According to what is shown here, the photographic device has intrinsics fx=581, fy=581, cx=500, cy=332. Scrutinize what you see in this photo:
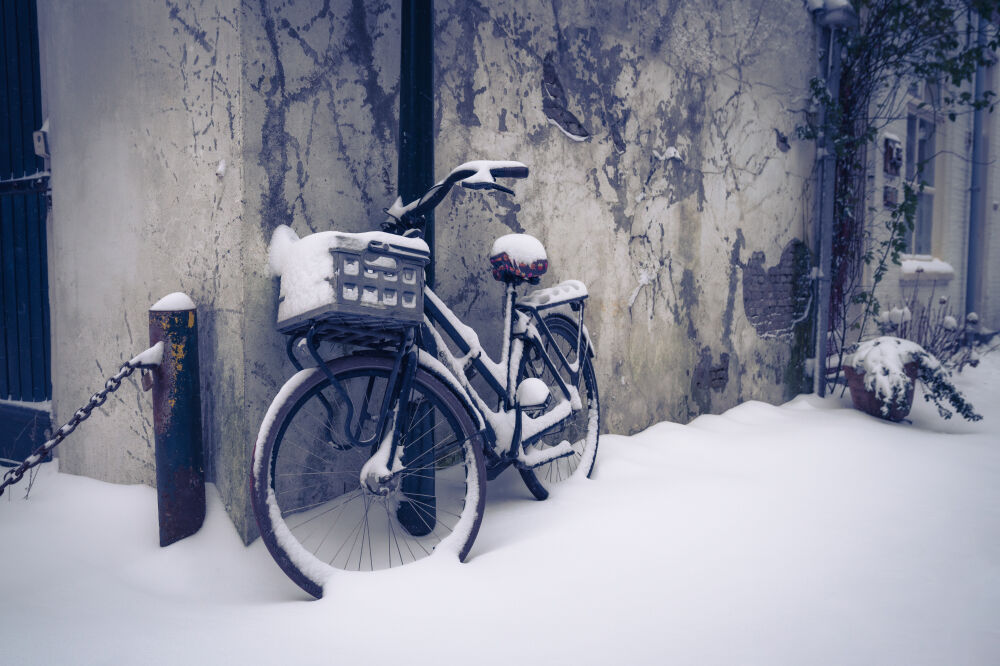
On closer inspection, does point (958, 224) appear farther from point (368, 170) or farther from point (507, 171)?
point (368, 170)

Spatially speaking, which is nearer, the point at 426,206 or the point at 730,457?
the point at 426,206

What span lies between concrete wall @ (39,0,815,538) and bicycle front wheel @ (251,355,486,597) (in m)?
0.20

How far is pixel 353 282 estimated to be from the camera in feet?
5.19

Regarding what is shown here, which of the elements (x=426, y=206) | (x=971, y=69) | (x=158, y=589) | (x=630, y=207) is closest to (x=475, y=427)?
(x=426, y=206)

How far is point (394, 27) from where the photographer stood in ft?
7.52

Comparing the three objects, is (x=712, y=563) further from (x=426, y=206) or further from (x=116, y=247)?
(x=116, y=247)

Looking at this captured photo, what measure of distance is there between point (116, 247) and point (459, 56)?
1641mm

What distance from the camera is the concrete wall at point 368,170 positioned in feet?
6.51

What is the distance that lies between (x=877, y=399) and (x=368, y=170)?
3707 mm

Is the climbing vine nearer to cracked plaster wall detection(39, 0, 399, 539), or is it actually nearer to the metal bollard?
cracked plaster wall detection(39, 0, 399, 539)

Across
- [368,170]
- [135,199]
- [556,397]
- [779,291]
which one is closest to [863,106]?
[779,291]

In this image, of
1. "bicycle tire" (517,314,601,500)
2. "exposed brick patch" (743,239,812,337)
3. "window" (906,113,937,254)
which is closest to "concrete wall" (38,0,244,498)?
"bicycle tire" (517,314,601,500)

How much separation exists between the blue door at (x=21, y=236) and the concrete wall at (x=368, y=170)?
468 millimetres

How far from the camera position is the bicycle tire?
247 cm
